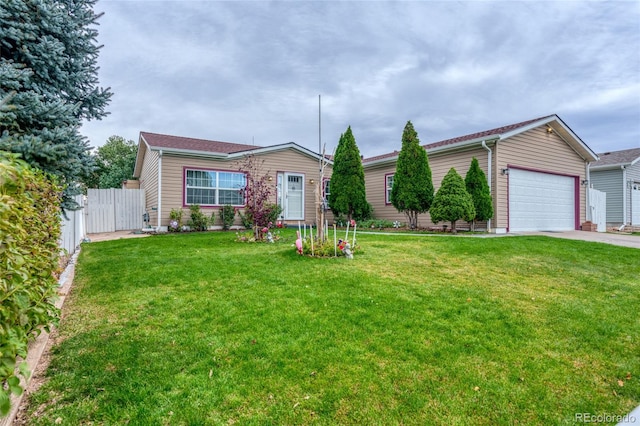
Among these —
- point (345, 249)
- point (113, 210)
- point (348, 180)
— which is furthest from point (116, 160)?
point (345, 249)

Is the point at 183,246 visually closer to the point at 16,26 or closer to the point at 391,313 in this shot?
the point at 16,26

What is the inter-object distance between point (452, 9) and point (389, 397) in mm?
11020

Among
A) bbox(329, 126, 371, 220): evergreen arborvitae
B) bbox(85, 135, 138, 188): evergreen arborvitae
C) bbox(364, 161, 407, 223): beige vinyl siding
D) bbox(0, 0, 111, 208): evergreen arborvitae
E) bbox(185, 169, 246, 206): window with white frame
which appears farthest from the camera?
bbox(85, 135, 138, 188): evergreen arborvitae

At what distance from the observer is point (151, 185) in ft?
43.0

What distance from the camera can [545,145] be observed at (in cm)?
1277

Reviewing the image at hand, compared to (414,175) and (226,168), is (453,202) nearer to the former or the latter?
(414,175)

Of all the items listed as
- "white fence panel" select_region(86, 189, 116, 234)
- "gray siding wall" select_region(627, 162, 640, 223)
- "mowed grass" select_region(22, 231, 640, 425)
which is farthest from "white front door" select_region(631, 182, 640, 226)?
"white fence panel" select_region(86, 189, 116, 234)

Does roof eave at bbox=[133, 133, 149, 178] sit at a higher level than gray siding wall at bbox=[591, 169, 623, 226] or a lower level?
higher

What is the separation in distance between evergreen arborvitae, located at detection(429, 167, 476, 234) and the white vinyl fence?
39.4 feet

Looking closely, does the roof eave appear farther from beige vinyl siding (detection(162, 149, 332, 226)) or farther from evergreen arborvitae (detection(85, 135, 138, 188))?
evergreen arborvitae (detection(85, 135, 138, 188))

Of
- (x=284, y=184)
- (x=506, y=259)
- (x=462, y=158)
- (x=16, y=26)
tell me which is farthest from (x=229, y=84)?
(x=506, y=259)

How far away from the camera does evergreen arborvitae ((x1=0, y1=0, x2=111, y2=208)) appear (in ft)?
9.40

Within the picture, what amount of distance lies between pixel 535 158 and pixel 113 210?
54.8 ft

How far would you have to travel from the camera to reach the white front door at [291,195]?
1395 centimetres
